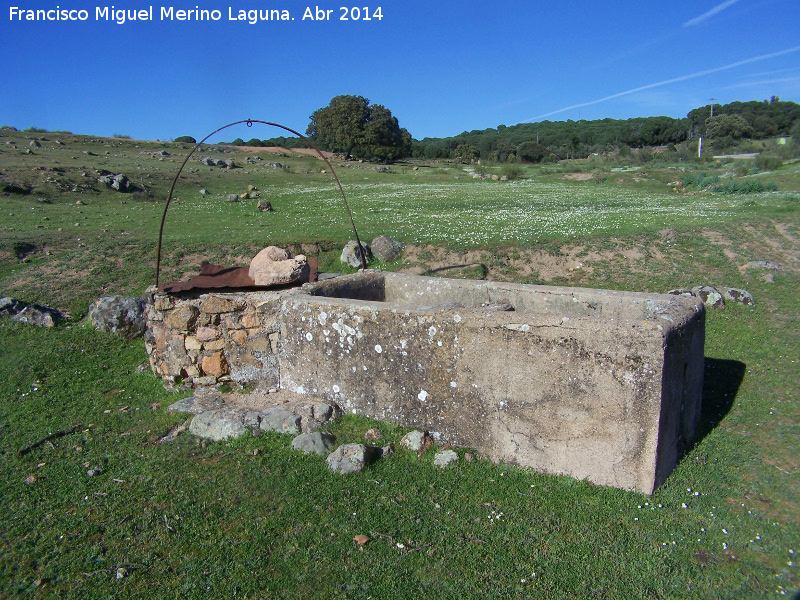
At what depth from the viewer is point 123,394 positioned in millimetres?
8289

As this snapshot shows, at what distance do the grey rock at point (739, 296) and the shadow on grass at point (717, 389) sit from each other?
3635 millimetres

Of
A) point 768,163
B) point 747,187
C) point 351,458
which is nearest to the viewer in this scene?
point 351,458

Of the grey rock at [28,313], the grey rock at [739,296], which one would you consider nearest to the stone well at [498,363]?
the grey rock at [28,313]

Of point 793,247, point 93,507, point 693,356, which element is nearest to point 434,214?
point 793,247

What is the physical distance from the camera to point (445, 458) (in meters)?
6.05

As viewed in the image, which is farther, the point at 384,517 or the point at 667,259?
the point at 667,259

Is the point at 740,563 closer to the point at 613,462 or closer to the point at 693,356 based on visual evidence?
the point at 613,462

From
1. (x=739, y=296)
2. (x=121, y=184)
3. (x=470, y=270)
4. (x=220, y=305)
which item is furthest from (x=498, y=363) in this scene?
(x=121, y=184)

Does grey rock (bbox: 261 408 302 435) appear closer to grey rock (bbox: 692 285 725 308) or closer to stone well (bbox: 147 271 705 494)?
stone well (bbox: 147 271 705 494)

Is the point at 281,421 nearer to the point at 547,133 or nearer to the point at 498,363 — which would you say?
the point at 498,363

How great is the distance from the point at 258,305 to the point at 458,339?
120 inches

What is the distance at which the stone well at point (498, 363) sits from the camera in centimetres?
539

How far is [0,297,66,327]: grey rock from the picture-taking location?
34.7 ft

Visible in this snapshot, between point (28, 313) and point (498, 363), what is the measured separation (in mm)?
9455
